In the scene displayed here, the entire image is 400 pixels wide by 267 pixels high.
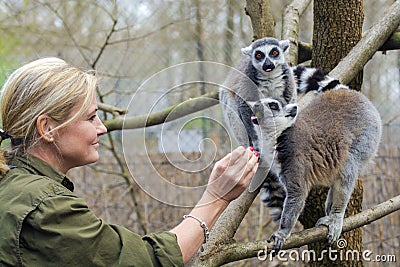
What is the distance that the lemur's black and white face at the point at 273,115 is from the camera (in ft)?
4.94

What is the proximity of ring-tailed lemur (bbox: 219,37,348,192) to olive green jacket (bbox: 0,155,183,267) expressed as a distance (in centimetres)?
51

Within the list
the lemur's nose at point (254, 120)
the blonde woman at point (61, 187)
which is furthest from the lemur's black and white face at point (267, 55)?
the blonde woman at point (61, 187)

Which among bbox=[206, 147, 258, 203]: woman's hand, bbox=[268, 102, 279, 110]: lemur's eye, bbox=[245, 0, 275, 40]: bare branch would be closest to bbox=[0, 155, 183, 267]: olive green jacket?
bbox=[206, 147, 258, 203]: woman's hand

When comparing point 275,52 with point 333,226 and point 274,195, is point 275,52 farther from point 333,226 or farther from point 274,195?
point 333,226

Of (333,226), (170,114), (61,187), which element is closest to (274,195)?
(333,226)

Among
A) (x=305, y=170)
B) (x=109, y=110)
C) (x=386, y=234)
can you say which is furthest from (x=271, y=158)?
(x=386, y=234)

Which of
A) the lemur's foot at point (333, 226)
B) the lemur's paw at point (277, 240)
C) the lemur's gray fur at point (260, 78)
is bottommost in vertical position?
the lemur's foot at point (333, 226)

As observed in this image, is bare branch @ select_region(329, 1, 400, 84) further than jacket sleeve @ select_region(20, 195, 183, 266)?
Yes

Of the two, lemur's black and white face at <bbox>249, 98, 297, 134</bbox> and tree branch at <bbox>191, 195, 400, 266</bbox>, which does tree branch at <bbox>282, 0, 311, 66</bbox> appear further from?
tree branch at <bbox>191, 195, 400, 266</bbox>

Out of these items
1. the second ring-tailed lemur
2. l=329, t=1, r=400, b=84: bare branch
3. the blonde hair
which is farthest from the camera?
l=329, t=1, r=400, b=84: bare branch

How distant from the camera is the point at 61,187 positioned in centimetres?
99

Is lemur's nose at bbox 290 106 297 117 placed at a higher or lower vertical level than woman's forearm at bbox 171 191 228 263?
higher

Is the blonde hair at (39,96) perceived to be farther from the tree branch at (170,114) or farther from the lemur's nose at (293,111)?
the lemur's nose at (293,111)

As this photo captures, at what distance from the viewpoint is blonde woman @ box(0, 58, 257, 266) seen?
3.08 ft
